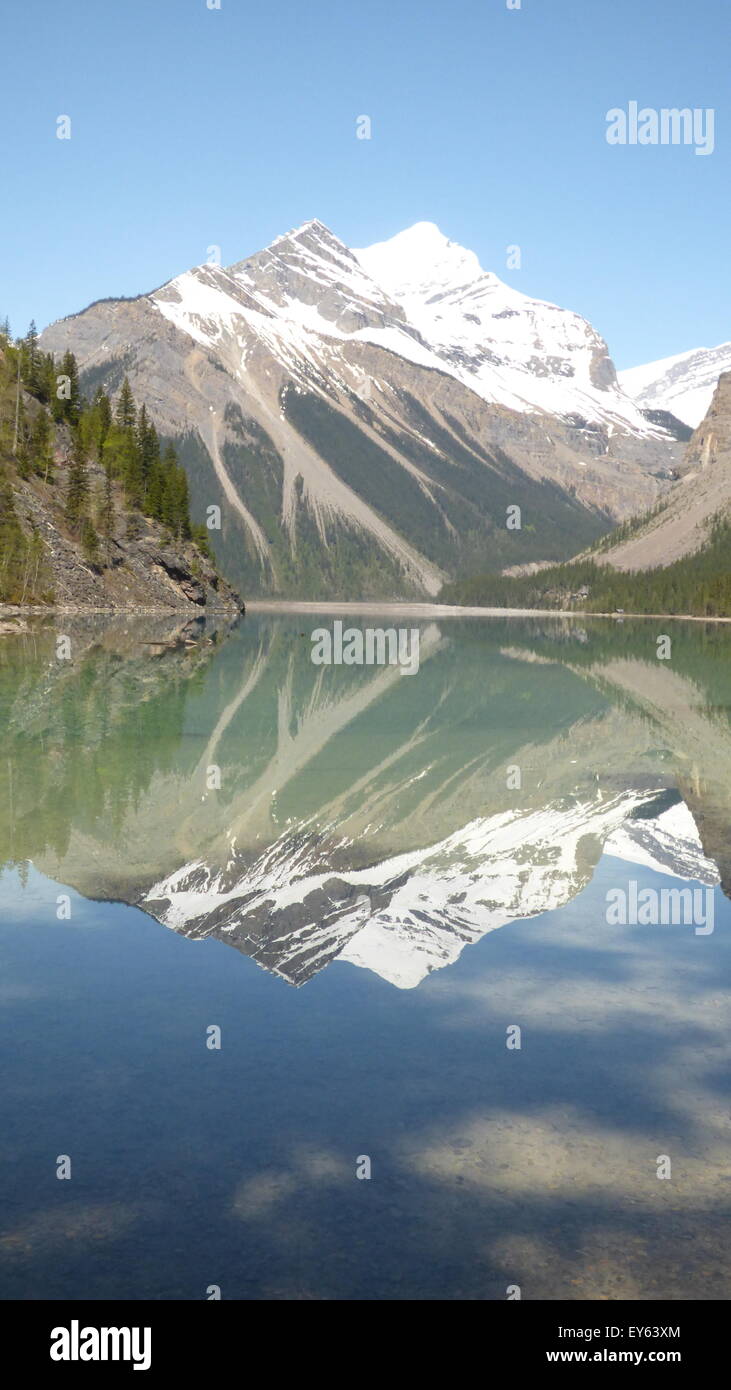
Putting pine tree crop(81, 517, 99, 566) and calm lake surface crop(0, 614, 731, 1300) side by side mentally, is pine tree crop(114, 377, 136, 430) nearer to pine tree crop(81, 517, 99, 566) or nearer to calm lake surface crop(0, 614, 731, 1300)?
pine tree crop(81, 517, 99, 566)

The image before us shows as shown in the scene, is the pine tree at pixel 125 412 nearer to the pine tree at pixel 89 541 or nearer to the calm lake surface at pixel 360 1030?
the pine tree at pixel 89 541

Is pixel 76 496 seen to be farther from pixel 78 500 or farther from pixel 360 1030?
pixel 360 1030

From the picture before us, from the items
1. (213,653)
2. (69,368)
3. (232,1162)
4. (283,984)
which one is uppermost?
(69,368)

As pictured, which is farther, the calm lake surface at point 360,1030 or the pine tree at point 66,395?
the pine tree at point 66,395

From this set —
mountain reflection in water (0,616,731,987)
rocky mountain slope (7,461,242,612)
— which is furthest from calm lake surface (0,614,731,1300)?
rocky mountain slope (7,461,242,612)

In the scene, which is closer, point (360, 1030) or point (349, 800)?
point (360, 1030)

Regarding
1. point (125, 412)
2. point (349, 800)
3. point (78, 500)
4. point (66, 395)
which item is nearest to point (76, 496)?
point (78, 500)

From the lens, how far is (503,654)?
10325 cm

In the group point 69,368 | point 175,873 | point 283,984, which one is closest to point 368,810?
point 175,873

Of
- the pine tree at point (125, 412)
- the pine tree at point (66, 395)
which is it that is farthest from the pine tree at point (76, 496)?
the pine tree at point (125, 412)

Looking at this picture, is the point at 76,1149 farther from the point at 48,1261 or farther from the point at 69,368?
the point at 69,368

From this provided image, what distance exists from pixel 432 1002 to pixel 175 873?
26.2 ft

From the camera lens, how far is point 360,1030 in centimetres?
1439

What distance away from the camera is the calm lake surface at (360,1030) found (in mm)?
9500
